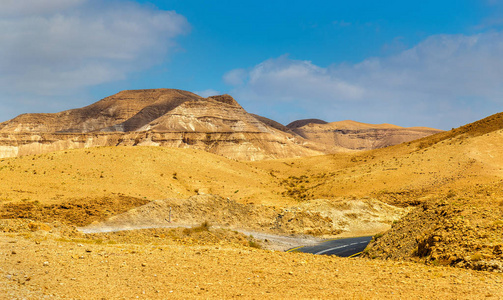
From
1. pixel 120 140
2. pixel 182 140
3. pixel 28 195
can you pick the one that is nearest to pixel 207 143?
pixel 182 140

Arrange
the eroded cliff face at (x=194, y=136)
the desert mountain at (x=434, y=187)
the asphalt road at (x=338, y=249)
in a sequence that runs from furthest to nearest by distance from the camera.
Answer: the eroded cliff face at (x=194, y=136)
the asphalt road at (x=338, y=249)
the desert mountain at (x=434, y=187)

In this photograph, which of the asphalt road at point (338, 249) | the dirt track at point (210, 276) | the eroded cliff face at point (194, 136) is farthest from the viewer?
the eroded cliff face at point (194, 136)

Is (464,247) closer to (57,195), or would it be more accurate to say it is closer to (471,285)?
(471,285)

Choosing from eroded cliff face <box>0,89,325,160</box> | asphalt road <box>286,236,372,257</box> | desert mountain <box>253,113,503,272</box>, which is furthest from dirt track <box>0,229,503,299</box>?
eroded cliff face <box>0,89,325,160</box>

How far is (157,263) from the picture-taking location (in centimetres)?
1241

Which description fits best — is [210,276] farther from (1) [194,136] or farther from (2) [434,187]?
(1) [194,136]

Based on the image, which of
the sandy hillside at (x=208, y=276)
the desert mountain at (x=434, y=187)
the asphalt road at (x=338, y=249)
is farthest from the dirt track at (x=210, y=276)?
the asphalt road at (x=338, y=249)

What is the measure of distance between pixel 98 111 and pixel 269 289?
193 metres

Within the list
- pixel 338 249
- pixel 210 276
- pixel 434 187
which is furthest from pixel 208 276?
pixel 434 187

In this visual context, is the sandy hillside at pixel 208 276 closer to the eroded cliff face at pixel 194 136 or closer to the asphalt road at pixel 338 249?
the asphalt road at pixel 338 249

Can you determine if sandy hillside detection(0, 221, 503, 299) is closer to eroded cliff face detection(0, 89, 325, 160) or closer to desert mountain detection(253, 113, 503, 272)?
desert mountain detection(253, 113, 503, 272)

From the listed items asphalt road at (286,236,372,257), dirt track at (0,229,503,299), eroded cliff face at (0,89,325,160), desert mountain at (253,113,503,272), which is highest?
eroded cliff face at (0,89,325,160)

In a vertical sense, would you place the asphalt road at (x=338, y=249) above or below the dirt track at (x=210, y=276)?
below

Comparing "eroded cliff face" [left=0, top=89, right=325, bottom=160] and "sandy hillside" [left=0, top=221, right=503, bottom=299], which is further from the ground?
"eroded cliff face" [left=0, top=89, right=325, bottom=160]
